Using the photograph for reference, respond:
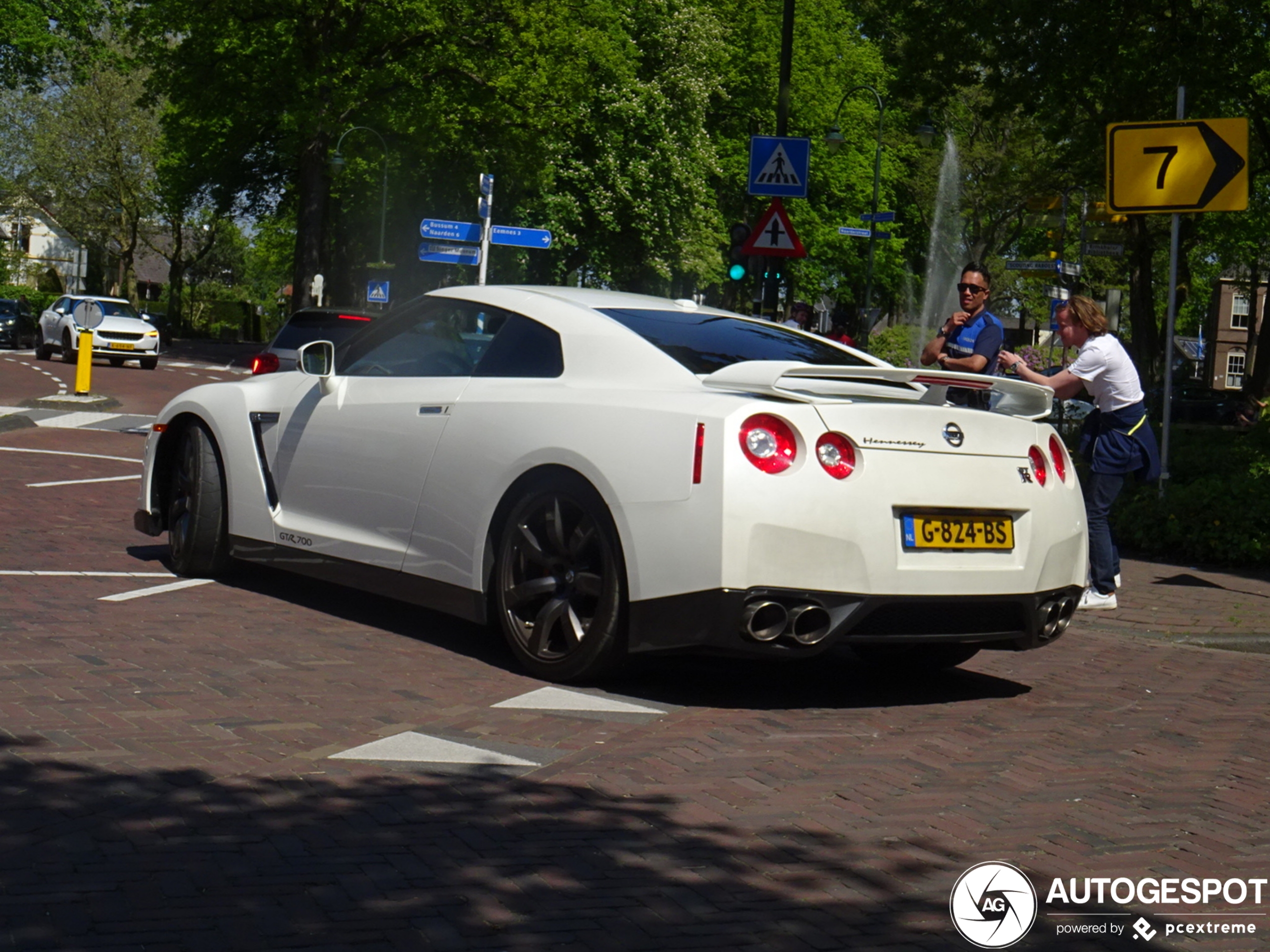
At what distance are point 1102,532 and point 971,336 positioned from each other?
5.95 feet

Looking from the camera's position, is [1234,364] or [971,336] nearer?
[971,336]

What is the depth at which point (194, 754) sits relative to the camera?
15.4 ft

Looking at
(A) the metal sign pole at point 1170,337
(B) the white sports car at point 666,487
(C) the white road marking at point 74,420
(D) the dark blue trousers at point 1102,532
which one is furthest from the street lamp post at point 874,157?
(B) the white sports car at point 666,487

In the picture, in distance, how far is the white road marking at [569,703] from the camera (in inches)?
220

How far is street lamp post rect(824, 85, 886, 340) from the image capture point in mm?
39375

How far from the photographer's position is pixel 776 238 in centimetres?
1794

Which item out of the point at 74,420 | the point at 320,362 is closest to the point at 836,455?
the point at 320,362

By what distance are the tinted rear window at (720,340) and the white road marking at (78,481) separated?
699 centimetres

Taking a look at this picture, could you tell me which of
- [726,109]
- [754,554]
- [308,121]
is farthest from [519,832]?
[726,109]

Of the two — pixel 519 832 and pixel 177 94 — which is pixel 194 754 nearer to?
pixel 519 832

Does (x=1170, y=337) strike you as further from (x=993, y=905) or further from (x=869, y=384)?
(x=993, y=905)

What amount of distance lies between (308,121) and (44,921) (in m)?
31.8

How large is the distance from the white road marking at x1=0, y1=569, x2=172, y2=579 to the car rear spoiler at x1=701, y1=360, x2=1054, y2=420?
11.4 ft

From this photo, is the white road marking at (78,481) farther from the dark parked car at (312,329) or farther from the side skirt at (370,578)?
the side skirt at (370,578)
